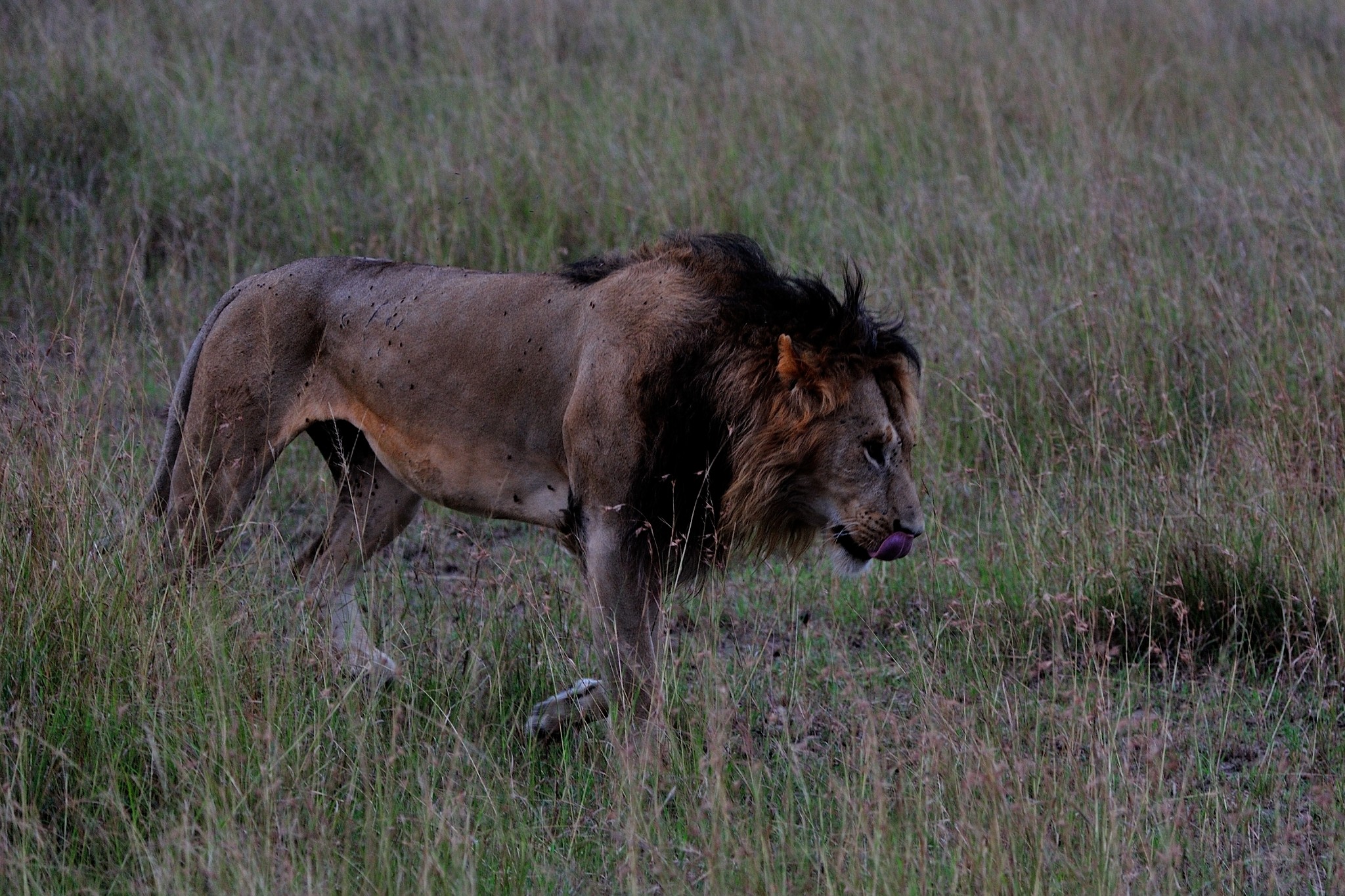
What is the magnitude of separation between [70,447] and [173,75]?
5785 mm

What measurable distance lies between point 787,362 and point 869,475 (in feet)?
1.29

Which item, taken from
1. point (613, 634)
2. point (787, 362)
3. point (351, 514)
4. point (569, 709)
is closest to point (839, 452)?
point (787, 362)

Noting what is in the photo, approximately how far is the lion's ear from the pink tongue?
1.69 ft

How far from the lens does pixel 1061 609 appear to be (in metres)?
4.96

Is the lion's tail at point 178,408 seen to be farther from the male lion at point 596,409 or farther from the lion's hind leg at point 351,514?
the lion's hind leg at point 351,514

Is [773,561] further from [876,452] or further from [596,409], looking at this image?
[596,409]

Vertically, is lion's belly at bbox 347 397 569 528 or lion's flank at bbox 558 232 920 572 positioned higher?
lion's flank at bbox 558 232 920 572

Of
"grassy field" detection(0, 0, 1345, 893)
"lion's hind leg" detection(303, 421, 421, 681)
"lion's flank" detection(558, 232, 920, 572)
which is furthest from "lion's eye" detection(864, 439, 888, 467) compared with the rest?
"lion's hind leg" detection(303, 421, 421, 681)

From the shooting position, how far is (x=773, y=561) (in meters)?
4.92

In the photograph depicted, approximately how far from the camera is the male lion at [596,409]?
13.7 feet

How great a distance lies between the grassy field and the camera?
3375 millimetres

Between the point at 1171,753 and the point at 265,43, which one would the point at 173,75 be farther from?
the point at 1171,753

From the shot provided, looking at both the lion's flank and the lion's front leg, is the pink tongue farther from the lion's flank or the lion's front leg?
the lion's front leg

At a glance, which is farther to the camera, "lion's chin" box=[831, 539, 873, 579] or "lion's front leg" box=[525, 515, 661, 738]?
"lion's chin" box=[831, 539, 873, 579]
